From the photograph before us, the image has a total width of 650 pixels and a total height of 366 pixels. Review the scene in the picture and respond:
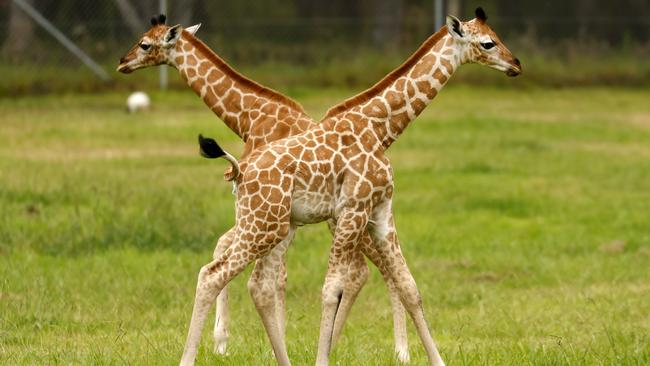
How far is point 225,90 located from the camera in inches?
255

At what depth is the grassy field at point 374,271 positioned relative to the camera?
7258 millimetres

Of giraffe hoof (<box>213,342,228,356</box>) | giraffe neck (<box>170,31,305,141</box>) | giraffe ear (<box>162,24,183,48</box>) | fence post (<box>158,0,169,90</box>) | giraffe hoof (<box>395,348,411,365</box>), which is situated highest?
giraffe ear (<box>162,24,183,48</box>)

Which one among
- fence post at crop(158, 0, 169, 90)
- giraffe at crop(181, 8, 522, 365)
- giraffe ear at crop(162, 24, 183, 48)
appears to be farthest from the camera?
fence post at crop(158, 0, 169, 90)

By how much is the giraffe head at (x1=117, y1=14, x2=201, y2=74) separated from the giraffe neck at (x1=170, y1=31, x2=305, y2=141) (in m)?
0.05

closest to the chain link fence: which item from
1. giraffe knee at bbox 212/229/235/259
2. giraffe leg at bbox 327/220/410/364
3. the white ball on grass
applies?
the white ball on grass

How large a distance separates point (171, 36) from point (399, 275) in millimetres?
1703

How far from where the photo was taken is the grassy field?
726cm

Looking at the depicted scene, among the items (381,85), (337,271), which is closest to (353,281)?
(337,271)

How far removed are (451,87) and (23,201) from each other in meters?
12.7

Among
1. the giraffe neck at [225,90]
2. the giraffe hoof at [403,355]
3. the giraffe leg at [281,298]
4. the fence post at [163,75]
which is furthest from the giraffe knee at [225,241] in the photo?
the fence post at [163,75]

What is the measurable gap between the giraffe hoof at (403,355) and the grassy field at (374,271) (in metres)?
0.14

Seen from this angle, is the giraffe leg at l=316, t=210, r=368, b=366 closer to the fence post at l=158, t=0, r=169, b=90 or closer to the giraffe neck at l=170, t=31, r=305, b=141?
the giraffe neck at l=170, t=31, r=305, b=141

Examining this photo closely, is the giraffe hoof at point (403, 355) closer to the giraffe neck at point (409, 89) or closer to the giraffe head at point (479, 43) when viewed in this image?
the giraffe neck at point (409, 89)

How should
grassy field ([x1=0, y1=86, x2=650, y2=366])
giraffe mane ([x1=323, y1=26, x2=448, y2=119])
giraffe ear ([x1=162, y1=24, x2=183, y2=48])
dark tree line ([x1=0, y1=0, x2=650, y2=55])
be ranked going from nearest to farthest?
1. giraffe mane ([x1=323, y1=26, x2=448, y2=119])
2. giraffe ear ([x1=162, y1=24, x2=183, y2=48])
3. grassy field ([x1=0, y1=86, x2=650, y2=366])
4. dark tree line ([x1=0, y1=0, x2=650, y2=55])
